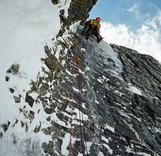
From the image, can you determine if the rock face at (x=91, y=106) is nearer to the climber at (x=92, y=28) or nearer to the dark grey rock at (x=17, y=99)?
the dark grey rock at (x=17, y=99)

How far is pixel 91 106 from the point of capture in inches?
210

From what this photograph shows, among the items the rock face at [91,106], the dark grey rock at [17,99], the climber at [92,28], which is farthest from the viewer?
the climber at [92,28]

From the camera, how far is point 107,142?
15.6 ft

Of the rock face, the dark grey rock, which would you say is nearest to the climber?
the rock face

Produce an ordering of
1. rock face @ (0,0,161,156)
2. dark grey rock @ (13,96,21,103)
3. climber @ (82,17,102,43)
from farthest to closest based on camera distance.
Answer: climber @ (82,17,102,43) → rock face @ (0,0,161,156) → dark grey rock @ (13,96,21,103)

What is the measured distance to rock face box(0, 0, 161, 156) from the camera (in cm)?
374

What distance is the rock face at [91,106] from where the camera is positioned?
3740 mm

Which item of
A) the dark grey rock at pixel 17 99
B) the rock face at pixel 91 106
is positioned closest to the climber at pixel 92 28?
the rock face at pixel 91 106

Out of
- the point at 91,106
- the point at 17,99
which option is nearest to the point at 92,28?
the point at 91,106

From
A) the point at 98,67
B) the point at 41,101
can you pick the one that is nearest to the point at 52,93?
the point at 41,101

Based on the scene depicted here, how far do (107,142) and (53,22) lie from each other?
5.27m

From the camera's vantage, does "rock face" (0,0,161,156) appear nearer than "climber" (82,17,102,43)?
Yes

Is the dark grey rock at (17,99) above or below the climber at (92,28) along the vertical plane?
below

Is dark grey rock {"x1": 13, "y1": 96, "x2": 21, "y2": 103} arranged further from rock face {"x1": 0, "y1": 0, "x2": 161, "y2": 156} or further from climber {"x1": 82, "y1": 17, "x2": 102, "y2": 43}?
climber {"x1": 82, "y1": 17, "x2": 102, "y2": 43}
